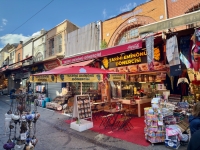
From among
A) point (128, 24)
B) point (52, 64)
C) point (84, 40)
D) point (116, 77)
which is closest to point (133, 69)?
point (116, 77)

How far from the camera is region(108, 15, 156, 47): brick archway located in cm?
962

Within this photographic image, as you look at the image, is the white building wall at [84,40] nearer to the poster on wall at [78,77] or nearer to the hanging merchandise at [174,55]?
the poster on wall at [78,77]

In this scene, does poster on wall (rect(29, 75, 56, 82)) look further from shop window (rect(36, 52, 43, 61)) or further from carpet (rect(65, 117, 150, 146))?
shop window (rect(36, 52, 43, 61))

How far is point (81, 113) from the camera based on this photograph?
6.94 meters

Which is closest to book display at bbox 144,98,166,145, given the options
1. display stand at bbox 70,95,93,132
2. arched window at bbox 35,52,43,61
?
display stand at bbox 70,95,93,132

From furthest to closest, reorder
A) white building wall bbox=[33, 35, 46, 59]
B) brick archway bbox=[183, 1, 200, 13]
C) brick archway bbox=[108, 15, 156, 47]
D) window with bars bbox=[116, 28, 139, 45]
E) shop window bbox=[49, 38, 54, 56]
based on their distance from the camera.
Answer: white building wall bbox=[33, 35, 46, 59], shop window bbox=[49, 38, 54, 56], window with bars bbox=[116, 28, 139, 45], brick archway bbox=[108, 15, 156, 47], brick archway bbox=[183, 1, 200, 13]

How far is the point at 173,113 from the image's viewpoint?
17.4 ft

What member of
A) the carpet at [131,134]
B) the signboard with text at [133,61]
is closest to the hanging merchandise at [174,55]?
the signboard with text at [133,61]

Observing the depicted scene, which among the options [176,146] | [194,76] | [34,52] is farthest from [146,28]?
[34,52]

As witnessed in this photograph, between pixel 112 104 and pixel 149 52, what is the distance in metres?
4.61

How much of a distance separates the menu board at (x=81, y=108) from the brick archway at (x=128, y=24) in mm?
5856

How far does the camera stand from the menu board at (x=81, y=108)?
271 inches

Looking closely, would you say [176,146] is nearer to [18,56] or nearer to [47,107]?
[47,107]

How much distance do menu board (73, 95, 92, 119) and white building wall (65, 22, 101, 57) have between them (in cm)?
626
